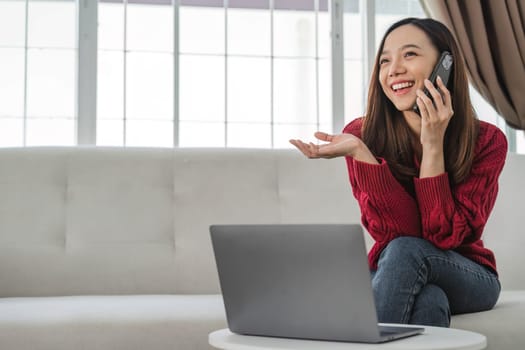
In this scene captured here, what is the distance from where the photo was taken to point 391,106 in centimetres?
216

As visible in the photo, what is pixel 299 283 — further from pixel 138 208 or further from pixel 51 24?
pixel 51 24

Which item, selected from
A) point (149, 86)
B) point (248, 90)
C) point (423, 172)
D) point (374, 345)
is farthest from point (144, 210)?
point (374, 345)

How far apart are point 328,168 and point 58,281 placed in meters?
1.02

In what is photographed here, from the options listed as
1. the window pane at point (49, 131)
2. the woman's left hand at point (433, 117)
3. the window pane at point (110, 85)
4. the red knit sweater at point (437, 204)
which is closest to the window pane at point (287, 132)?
the window pane at point (110, 85)

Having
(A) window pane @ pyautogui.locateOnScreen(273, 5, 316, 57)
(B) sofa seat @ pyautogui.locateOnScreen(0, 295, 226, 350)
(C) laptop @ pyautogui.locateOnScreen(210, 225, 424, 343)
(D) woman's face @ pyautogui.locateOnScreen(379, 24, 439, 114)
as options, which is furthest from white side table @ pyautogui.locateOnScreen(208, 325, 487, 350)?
(A) window pane @ pyautogui.locateOnScreen(273, 5, 316, 57)

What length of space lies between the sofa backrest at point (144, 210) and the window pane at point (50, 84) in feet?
1.64

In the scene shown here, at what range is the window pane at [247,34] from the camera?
3.35 meters

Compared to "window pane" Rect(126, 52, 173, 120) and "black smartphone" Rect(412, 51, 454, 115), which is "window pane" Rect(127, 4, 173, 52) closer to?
"window pane" Rect(126, 52, 173, 120)

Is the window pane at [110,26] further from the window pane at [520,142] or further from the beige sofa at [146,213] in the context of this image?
the window pane at [520,142]

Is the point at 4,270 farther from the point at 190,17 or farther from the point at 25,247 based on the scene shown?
the point at 190,17

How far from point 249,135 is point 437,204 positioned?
155 centimetres

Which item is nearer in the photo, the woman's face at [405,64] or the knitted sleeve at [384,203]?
the knitted sleeve at [384,203]

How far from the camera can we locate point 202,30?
3.33 metres

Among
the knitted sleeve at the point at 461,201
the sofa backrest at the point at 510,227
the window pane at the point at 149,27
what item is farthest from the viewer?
the window pane at the point at 149,27
